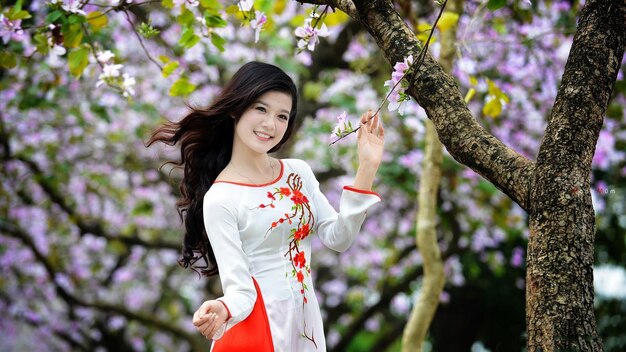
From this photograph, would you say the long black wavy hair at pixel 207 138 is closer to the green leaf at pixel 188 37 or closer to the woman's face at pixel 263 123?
the woman's face at pixel 263 123

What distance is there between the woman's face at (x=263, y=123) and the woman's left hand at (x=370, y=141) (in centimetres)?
25

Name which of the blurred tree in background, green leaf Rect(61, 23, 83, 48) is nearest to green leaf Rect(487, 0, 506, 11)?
green leaf Rect(61, 23, 83, 48)

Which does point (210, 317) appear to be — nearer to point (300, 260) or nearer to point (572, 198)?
point (300, 260)

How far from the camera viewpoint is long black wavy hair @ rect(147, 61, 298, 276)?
2311 millimetres

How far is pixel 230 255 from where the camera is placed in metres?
2.14

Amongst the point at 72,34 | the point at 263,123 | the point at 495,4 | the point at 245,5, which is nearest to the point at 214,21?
the point at 245,5

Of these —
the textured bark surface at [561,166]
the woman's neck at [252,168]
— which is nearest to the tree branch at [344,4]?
the textured bark surface at [561,166]

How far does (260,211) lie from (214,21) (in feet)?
2.82

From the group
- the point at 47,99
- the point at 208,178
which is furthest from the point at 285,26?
the point at 208,178

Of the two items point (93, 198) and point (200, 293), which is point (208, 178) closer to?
point (93, 198)

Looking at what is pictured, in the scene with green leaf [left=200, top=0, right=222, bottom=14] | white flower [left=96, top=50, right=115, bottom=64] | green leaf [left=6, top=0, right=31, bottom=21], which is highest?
green leaf [left=200, top=0, right=222, bottom=14]

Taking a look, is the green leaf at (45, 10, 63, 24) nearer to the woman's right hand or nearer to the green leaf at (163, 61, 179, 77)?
the green leaf at (163, 61, 179, 77)

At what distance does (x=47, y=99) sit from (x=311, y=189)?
3.23 m

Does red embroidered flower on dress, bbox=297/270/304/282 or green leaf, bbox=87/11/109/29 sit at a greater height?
green leaf, bbox=87/11/109/29
